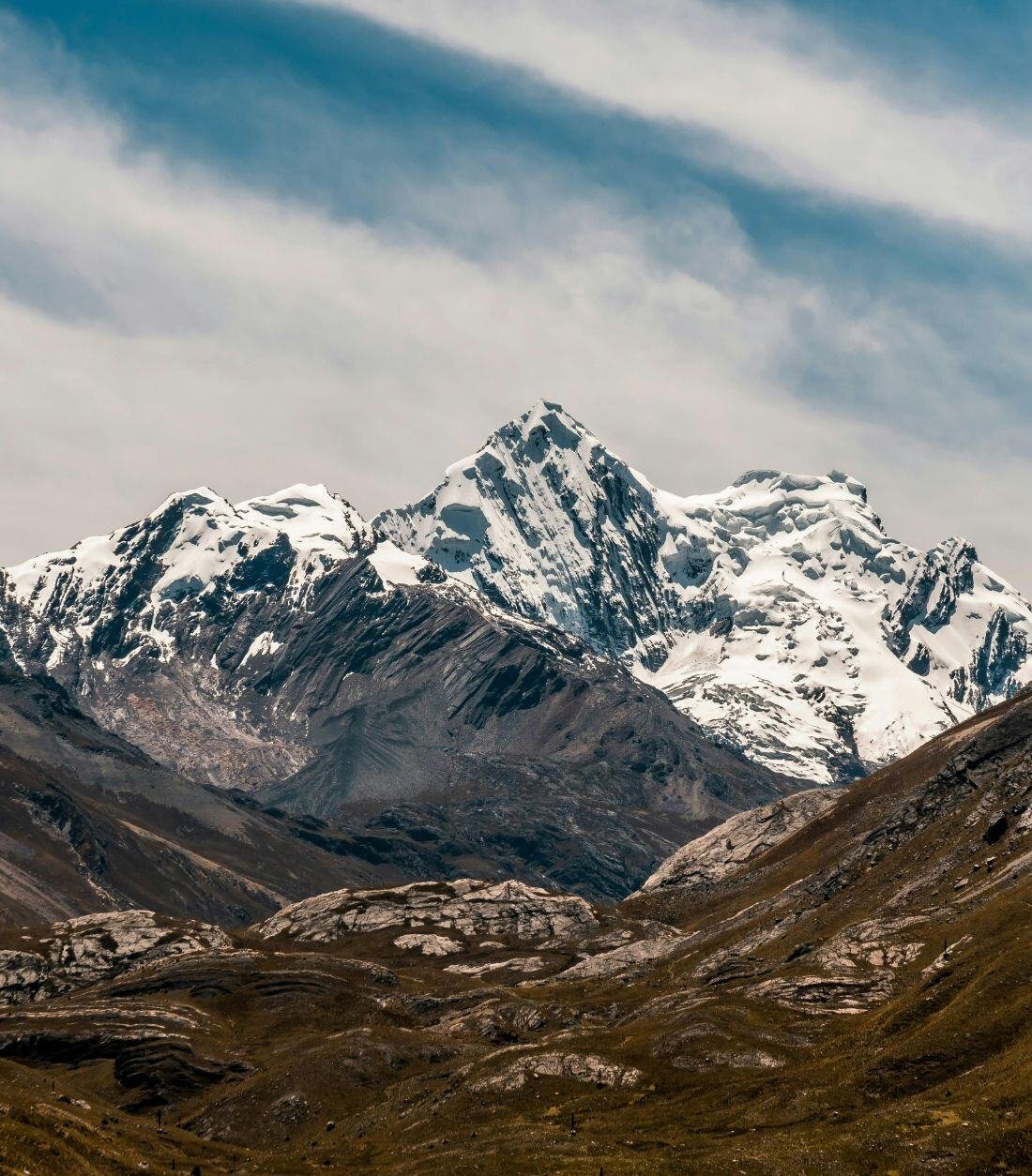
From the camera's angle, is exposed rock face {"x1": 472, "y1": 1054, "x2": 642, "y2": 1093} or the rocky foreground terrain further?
exposed rock face {"x1": 472, "y1": 1054, "x2": 642, "y2": 1093}

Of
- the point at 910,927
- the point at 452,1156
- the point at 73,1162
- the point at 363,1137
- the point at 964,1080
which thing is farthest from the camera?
the point at 910,927

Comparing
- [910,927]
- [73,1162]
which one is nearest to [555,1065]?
[910,927]

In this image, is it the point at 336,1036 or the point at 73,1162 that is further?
the point at 336,1036

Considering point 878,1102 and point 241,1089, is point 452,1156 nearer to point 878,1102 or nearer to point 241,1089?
point 878,1102

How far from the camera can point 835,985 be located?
520 ft

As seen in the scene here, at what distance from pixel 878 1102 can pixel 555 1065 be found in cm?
4266

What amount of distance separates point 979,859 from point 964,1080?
320 ft

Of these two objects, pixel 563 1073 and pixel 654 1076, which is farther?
pixel 563 1073

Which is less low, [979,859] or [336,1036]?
[979,859]

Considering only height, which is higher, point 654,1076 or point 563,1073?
point 654,1076

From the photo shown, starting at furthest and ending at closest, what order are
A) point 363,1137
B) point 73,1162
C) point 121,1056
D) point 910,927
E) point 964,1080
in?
point 121,1056
point 910,927
point 363,1137
point 964,1080
point 73,1162

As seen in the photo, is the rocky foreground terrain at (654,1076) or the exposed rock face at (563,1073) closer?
the rocky foreground terrain at (654,1076)

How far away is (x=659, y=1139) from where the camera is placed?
113 m

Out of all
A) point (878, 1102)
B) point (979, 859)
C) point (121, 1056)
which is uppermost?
point (979, 859)
